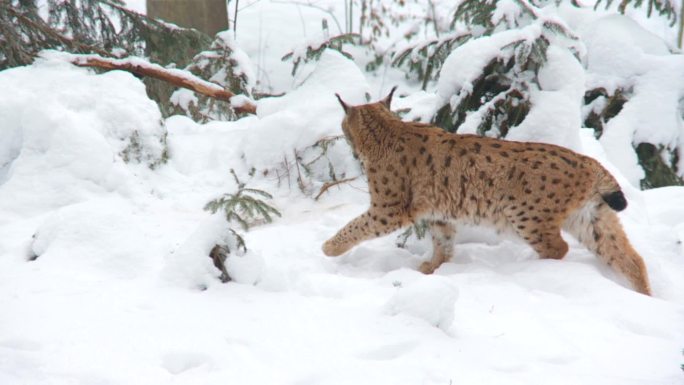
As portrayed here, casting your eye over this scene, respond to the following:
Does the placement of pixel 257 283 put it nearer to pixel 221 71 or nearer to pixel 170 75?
pixel 170 75

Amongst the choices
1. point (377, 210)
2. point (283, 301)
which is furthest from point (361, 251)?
point (283, 301)

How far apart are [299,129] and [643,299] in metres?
3.54

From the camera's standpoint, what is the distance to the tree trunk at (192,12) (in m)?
9.18

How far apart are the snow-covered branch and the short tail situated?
390cm

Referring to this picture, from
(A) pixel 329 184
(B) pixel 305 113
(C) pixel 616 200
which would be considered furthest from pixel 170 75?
(C) pixel 616 200

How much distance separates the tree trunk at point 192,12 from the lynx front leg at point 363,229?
19.7 ft

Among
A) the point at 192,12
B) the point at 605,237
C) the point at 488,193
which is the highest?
the point at 192,12

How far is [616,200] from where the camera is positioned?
4.20 meters

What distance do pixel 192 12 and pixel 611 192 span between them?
23.7 feet

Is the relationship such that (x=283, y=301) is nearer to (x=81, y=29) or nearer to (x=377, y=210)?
(x=377, y=210)

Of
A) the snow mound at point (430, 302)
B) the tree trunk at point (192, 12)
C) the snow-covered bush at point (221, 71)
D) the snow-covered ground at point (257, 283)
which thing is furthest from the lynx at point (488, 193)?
the tree trunk at point (192, 12)

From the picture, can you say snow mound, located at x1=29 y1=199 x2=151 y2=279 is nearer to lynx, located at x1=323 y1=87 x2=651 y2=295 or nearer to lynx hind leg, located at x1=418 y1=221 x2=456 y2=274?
lynx, located at x1=323 y1=87 x2=651 y2=295

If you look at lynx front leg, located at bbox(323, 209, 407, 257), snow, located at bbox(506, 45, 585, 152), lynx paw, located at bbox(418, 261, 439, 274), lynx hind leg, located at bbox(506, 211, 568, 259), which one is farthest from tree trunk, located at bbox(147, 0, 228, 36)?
lynx hind leg, located at bbox(506, 211, 568, 259)

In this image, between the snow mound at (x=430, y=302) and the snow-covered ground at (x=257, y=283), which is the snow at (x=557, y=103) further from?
the snow mound at (x=430, y=302)
